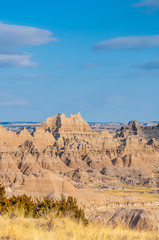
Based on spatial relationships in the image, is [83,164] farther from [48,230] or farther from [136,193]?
[48,230]

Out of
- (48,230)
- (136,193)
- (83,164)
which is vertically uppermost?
(83,164)

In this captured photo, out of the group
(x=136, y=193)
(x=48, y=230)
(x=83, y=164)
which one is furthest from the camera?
(x=83, y=164)

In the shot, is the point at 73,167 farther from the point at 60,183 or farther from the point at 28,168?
the point at 60,183

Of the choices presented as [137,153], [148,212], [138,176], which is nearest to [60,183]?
[148,212]

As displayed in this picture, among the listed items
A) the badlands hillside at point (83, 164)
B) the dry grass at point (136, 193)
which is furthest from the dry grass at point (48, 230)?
the dry grass at point (136, 193)

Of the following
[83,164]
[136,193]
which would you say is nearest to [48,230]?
[136,193]

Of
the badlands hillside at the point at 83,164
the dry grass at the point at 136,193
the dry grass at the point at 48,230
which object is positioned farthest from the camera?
the dry grass at the point at 136,193

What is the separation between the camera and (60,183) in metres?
92.5

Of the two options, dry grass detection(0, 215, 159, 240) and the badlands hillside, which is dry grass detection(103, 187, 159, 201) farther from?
dry grass detection(0, 215, 159, 240)

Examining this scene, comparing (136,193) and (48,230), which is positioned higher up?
(48,230)

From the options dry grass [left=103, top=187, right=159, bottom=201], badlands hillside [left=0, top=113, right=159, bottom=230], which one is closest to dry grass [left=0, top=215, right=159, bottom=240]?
badlands hillside [left=0, top=113, right=159, bottom=230]

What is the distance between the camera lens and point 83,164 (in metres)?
164

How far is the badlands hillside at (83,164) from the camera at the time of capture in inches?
3607

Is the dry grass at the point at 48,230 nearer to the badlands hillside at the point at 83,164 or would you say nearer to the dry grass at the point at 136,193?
the badlands hillside at the point at 83,164
